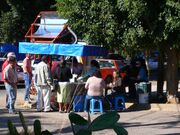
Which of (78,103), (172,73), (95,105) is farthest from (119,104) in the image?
(172,73)

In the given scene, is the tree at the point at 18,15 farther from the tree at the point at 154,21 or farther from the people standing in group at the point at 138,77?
the tree at the point at 154,21

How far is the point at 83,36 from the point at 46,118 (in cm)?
352

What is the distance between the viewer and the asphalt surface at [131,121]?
10711mm

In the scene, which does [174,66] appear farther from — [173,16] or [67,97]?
[67,97]

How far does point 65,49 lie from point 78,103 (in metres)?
1.80

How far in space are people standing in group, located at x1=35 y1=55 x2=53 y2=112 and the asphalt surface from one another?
12.2 inches

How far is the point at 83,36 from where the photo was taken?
15.4 metres

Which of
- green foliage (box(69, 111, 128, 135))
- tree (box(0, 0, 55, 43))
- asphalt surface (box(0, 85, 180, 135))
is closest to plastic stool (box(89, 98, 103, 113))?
asphalt surface (box(0, 85, 180, 135))

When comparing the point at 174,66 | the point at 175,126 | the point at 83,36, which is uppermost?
the point at 83,36

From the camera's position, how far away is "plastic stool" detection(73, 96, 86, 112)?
14.1m

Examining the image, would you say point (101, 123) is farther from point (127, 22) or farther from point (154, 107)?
point (154, 107)

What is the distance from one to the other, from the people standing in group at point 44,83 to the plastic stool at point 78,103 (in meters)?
0.72

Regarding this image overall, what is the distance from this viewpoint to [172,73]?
15.9 metres

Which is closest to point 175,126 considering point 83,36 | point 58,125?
point 58,125
